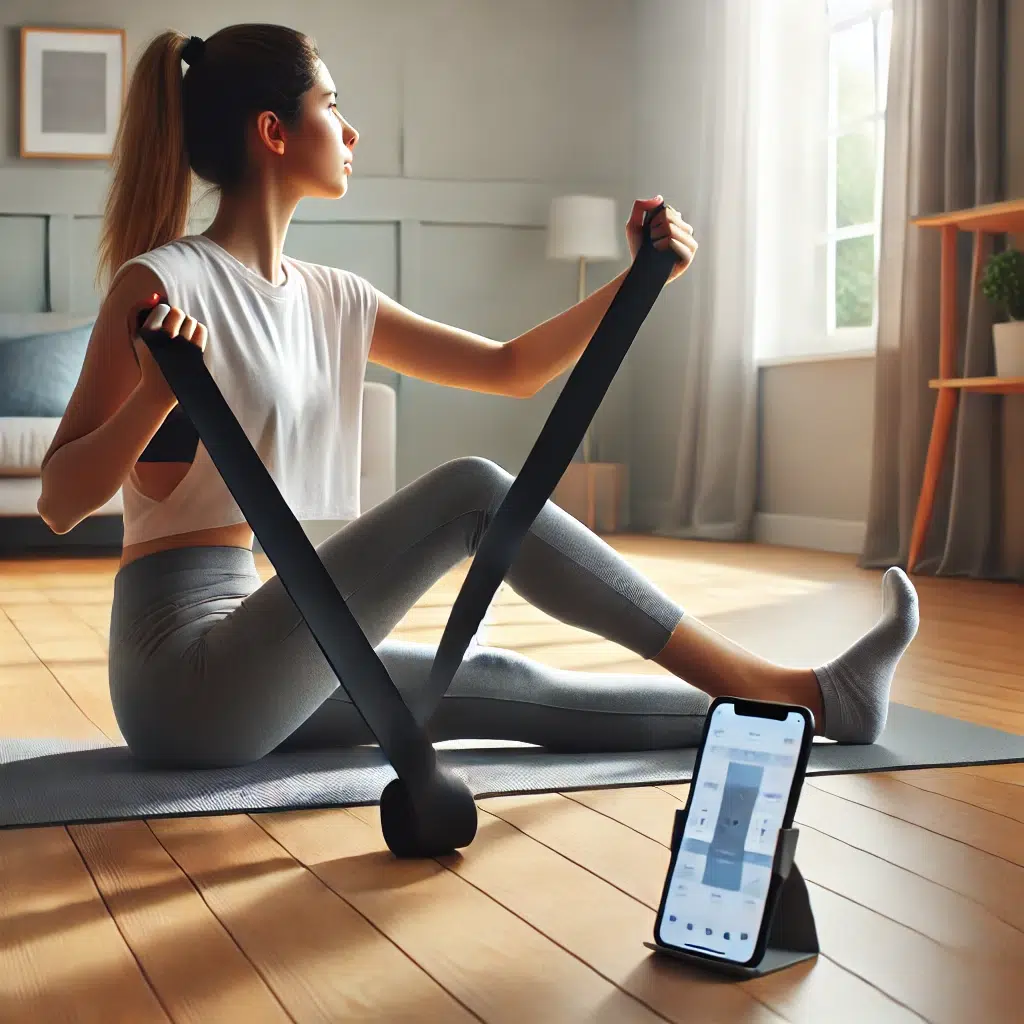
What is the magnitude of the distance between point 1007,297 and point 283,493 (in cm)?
271

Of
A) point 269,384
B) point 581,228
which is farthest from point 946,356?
point 269,384

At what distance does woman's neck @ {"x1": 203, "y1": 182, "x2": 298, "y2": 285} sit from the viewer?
1521 millimetres

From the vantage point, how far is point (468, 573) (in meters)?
1.20

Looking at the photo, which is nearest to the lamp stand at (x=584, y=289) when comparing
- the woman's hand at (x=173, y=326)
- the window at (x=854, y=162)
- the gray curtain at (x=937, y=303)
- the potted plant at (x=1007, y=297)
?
the window at (x=854, y=162)

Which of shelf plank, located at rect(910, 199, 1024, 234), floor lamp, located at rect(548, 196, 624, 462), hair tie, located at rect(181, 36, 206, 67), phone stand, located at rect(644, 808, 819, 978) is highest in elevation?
floor lamp, located at rect(548, 196, 624, 462)

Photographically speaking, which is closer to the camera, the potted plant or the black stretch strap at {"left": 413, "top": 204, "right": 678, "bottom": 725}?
the black stretch strap at {"left": 413, "top": 204, "right": 678, "bottom": 725}

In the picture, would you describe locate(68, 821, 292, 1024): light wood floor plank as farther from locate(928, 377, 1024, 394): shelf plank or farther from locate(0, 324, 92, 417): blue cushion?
locate(0, 324, 92, 417): blue cushion

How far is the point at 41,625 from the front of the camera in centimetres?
299

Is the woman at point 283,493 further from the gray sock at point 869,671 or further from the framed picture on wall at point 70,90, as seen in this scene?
the framed picture on wall at point 70,90

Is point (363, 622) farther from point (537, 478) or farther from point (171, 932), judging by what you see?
point (171, 932)

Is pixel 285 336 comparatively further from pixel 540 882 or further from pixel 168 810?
pixel 540 882

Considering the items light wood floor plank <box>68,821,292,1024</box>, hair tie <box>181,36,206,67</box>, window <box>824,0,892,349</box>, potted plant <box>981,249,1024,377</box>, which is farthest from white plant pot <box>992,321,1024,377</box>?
light wood floor plank <box>68,821,292,1024</box>

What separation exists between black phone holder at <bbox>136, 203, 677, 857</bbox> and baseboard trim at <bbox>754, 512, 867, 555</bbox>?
3.49 metres

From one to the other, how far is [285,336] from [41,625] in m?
1.70
